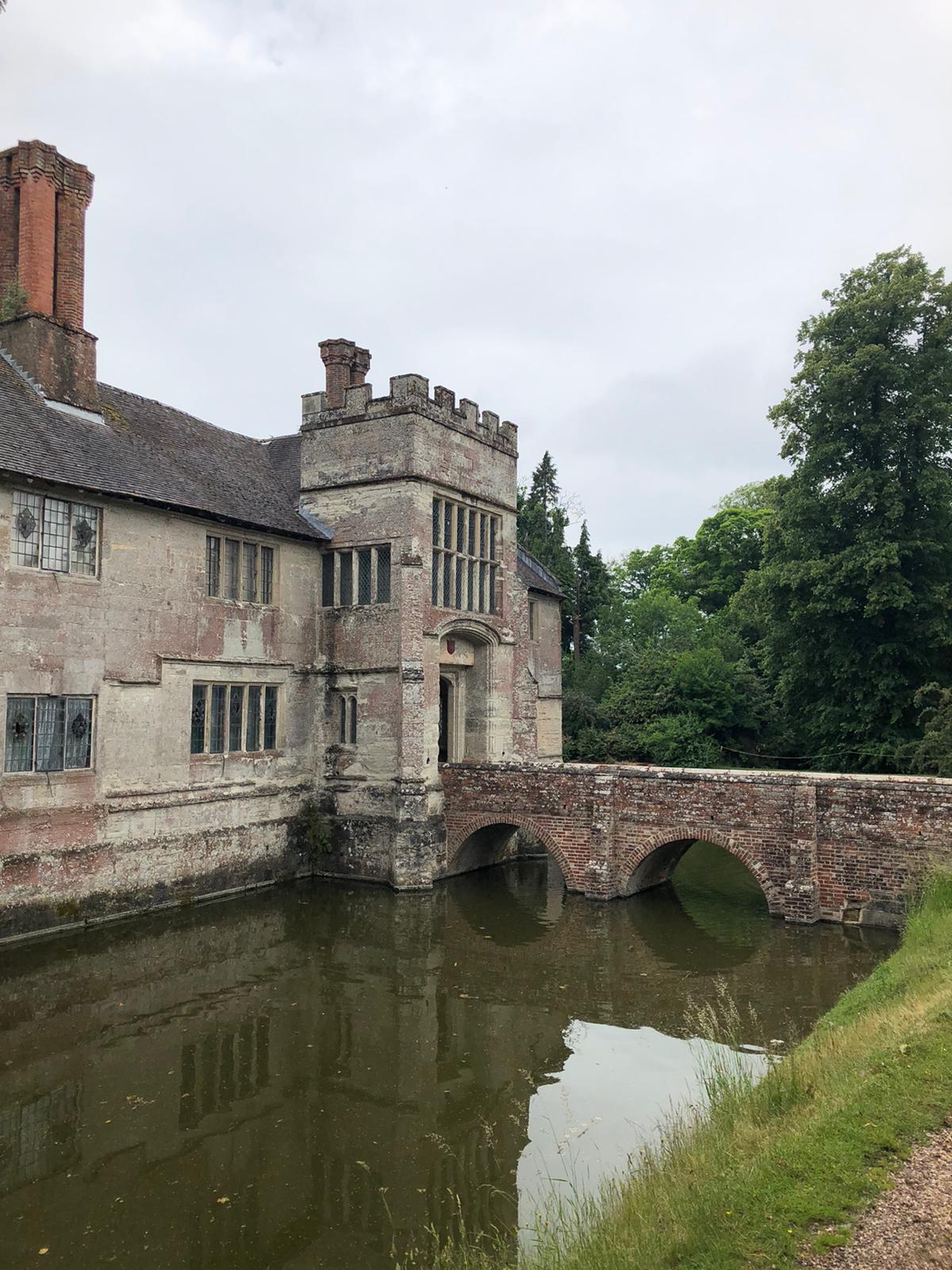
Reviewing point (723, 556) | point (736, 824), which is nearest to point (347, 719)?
point (736, 824)

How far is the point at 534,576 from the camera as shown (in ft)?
103

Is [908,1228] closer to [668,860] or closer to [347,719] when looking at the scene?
[668,860]

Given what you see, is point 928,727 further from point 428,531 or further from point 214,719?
point 214,719

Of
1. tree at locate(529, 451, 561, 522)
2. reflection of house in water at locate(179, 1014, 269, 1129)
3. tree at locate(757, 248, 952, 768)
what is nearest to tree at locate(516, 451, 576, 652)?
tree at locate(529, 451, 561, 522)

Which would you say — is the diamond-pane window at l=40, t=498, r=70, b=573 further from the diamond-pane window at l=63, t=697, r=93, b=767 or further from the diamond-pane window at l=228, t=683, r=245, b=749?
the diamond-pane window at l=228, t=683, r=245, b=749

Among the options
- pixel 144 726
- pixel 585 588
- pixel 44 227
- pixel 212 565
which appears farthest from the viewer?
pixel 585 588

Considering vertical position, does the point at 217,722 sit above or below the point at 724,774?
above

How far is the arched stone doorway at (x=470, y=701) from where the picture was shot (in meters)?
23.6

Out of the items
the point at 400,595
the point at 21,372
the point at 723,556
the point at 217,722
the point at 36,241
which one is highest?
the point at 36,241

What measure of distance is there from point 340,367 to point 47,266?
6716 millimetres

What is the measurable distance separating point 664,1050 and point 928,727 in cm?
1306

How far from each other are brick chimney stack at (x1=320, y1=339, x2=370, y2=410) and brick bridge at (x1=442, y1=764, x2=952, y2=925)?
9.35 m

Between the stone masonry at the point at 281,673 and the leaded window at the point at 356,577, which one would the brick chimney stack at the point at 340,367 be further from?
the leaded window at the point at 356,577

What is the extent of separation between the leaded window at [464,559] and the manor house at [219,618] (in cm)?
6
